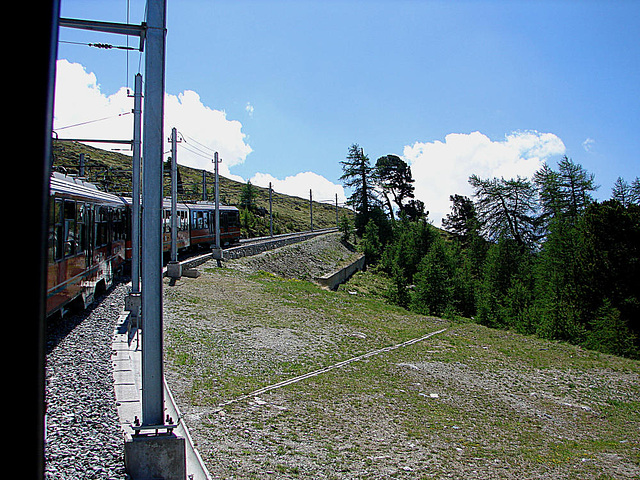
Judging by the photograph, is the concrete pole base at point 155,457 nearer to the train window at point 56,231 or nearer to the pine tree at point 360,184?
the train window at point 56,231

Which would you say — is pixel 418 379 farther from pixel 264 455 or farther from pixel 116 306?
pixel 116 306

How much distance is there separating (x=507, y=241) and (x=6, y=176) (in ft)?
151

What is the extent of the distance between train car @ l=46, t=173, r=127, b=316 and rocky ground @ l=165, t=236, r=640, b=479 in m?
2.48

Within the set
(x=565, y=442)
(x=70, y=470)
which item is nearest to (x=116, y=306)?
(x=70, y=470)

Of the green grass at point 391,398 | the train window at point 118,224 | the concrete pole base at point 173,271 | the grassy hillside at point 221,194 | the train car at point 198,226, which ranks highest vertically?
the grassy hillside at point 221,194

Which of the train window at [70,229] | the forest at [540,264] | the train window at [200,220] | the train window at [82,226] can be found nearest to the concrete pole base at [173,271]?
the train window at [82,226]

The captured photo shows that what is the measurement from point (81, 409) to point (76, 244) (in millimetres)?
6635

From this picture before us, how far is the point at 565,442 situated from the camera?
9820mm

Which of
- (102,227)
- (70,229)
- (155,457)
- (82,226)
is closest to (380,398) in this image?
(155,457)

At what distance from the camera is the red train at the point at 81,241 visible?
1030 cm

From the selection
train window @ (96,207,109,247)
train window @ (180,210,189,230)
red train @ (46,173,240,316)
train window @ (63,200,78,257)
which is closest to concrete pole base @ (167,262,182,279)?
red train @ (46,173,240,316)

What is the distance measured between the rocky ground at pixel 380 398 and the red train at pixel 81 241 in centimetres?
246

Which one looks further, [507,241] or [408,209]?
[408,209]

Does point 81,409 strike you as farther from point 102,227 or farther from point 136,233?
point 102,227
